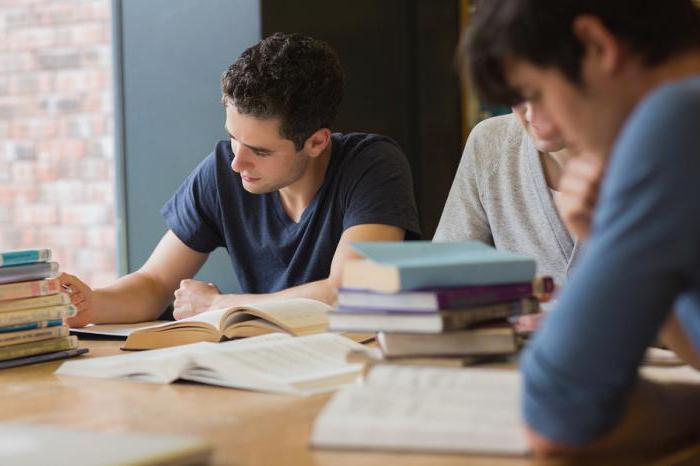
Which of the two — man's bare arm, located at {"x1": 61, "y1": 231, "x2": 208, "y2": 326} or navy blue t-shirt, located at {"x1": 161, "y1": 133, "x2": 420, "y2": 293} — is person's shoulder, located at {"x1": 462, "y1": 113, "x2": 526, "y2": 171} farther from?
man's bare arm, located at {"x1": 61, "y1": 231, "x2": 208, "y2": 326}

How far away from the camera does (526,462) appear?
88 cm

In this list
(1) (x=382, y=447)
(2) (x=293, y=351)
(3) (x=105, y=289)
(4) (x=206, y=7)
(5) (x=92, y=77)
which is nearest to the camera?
→ (1) (x=382, y=447)

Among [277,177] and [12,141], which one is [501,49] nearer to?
[277,177]

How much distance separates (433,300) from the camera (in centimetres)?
119

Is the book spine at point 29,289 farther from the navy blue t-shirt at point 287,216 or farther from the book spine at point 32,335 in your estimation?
the navy blue t-shirt at point 287,216

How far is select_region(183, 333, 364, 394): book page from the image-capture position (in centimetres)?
127

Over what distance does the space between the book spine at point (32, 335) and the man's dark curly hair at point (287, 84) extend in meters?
0.77

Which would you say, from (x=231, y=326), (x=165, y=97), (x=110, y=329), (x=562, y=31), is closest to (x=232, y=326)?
(x=231, y=326)

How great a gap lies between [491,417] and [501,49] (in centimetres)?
34

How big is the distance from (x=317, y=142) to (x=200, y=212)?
0.35 metres

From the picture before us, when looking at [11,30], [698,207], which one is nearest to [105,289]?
[698,207]

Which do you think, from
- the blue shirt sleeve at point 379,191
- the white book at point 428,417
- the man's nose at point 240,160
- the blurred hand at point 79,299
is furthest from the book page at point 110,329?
the white book at point 428,417

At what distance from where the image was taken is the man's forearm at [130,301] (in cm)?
211

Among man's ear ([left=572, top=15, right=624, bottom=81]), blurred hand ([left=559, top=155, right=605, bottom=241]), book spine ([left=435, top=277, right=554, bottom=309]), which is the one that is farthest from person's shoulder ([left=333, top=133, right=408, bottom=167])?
man's ear ([left=572, top=15, right=624, bottom=81])
